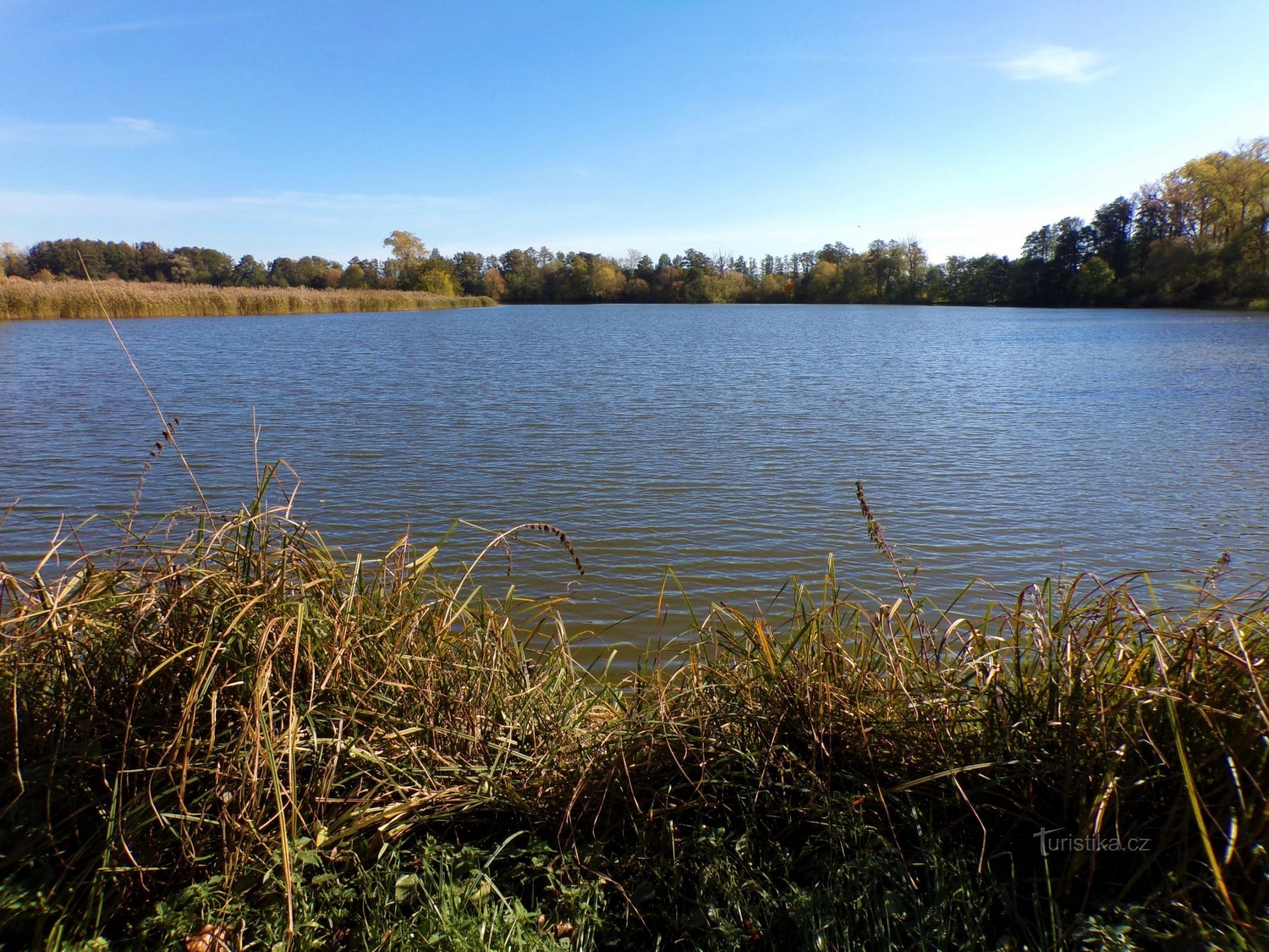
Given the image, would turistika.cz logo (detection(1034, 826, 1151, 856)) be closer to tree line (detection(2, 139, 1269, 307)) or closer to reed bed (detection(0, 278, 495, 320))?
reed bed (detection(0, 278, 495, 320))

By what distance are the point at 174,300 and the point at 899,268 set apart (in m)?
72.5

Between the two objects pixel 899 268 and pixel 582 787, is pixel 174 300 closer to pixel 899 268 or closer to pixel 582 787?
pixel 582 787

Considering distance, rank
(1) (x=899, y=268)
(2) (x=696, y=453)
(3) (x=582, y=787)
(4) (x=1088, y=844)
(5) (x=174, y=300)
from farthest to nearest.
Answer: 1. (1) (x=899, y=268)
2. (5) (x=174, y=300)
3. (2) (x=696, y=453)
4. (3) (x=582, y=787)
5. (4) (x=1088, y=844)

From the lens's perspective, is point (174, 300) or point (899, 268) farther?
point (899, 268)

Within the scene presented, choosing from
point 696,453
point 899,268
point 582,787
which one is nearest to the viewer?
point 582,787

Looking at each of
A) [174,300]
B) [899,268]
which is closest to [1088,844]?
[174,300]

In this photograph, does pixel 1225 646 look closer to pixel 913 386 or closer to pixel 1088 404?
pixel 1088 404

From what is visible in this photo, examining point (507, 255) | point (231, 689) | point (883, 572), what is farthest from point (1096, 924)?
point (507, 255)

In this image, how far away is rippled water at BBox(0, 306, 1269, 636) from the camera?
6.61 metres

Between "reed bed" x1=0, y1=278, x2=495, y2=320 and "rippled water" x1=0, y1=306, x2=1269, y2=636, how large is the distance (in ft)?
43.7

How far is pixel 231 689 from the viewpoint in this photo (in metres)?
2.07

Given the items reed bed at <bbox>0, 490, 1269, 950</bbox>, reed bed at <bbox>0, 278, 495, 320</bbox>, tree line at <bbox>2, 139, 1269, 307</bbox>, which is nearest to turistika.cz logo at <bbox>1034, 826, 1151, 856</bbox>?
reed bed at <bbox>0, 490, 1269, 950</bbox>

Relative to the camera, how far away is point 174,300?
4259 centimetres

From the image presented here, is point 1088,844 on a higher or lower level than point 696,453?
higher
